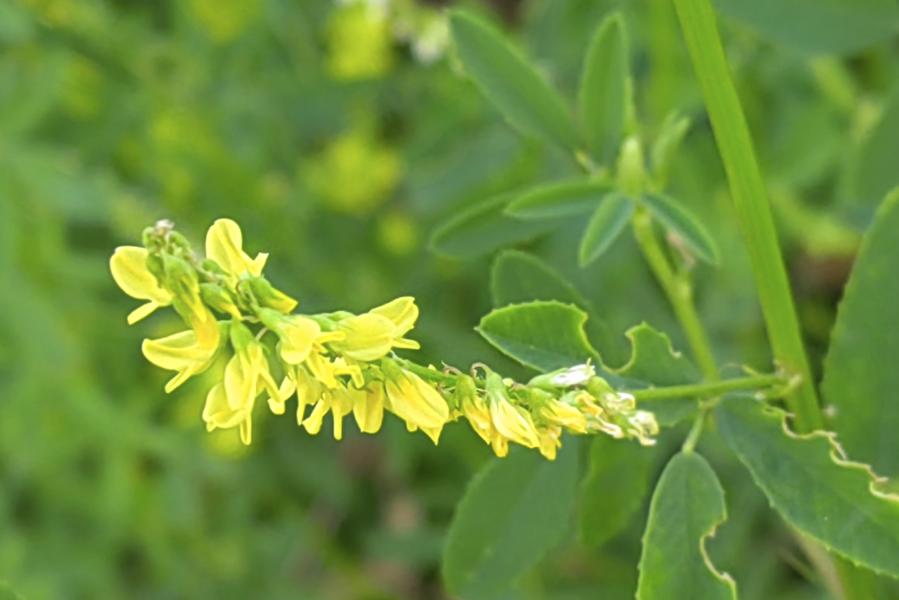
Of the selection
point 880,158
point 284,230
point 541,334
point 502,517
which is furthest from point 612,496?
point 284,230

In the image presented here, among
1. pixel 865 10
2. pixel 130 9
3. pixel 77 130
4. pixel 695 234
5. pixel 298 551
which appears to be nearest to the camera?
pixel 695 234

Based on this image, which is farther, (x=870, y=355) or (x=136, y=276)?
(x=870, y=355)

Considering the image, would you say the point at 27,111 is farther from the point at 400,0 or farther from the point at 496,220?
the point at 496,220

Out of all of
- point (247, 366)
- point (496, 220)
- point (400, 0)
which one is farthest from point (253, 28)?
point (247, 366)

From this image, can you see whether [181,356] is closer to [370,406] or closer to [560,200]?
[370,406]

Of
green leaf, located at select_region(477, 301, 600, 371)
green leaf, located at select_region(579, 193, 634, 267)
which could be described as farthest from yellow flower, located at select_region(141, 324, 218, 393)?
green leaf, located at select_region(579, 193, 634, 267)

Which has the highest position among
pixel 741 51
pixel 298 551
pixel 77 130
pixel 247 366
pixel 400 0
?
pixel 400 0

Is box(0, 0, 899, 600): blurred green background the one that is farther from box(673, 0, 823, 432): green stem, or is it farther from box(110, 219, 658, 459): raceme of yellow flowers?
box(110, 219, 658, 459): raceme of yellow flowers
